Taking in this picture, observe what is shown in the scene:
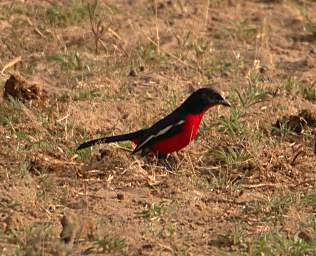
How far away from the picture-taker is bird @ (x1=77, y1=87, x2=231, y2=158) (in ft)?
24.8

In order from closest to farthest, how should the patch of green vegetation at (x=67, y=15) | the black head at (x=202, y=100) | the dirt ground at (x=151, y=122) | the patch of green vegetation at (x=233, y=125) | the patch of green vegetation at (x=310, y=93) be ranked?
the dirt ground at (x=151, y=122), the black head at (x=202, y=100), the patch of green vegetation at (x=233, y=125), the patch of green vegetation at (x=310, y=93), the patch of green vegetation at (x=67, y=15)

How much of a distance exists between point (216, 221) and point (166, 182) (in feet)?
2.29

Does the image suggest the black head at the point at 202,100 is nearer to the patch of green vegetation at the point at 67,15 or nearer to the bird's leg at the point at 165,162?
the bird's leg at the point at 165,162

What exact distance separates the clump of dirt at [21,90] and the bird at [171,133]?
112 cm

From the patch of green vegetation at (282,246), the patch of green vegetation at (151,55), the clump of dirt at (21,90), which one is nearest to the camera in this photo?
the patch of green vegetation at (282,246)

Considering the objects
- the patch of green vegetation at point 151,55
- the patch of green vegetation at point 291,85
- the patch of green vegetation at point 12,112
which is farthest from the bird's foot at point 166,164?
→ the patch of green vegetation at point 151,55

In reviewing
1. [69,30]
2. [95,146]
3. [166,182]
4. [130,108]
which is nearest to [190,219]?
[166,182]

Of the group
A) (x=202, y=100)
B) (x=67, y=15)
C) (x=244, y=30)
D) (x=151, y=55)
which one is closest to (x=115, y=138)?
(x=202, y=100)

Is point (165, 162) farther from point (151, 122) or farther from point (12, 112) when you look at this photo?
point (12, 112)

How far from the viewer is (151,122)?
27.5ft

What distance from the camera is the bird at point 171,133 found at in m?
7.57

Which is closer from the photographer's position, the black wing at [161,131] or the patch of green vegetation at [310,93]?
the black wing at [161,131]

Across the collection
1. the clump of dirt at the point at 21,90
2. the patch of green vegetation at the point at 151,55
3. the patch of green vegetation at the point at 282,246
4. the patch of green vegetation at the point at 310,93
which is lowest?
the patch of green vegetation at the point at 310,93

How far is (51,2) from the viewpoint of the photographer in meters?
10.5
